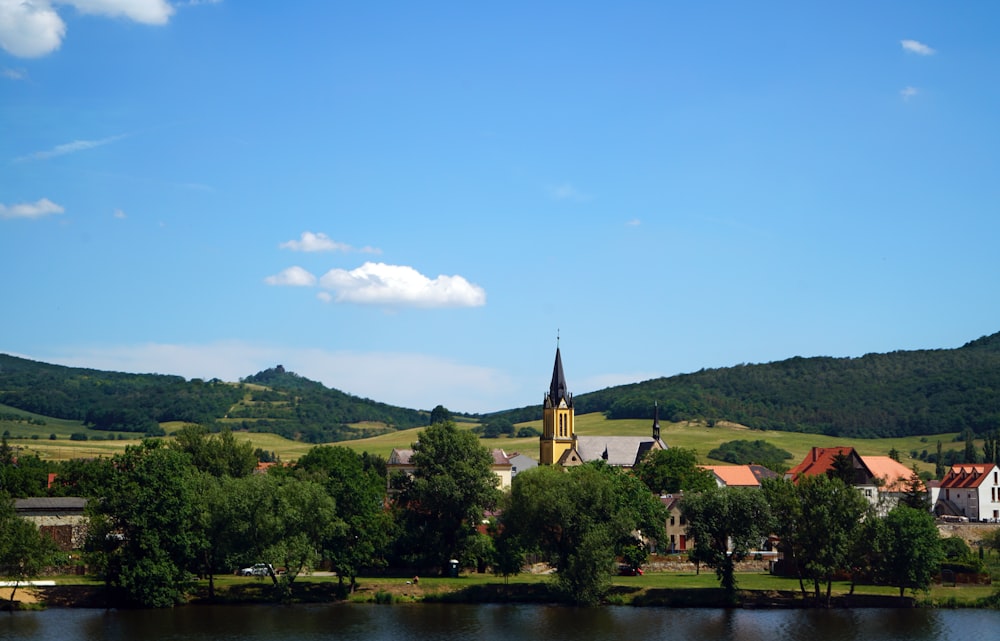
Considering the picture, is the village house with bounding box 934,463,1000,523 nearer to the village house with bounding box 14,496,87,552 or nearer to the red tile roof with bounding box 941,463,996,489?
the red tile roof with bounding box 941,463,996,489

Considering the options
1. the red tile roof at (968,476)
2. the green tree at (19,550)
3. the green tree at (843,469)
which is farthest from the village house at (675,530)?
the green tree at (19,550)

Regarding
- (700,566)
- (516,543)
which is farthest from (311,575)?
(700,566)

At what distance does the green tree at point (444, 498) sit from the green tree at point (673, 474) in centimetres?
3745

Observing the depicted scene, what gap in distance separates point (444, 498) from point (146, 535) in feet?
76.2

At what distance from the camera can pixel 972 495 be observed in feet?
417

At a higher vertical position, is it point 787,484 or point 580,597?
point 787,484

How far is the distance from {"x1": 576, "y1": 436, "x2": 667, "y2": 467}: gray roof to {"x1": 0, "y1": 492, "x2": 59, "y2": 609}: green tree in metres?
97.2

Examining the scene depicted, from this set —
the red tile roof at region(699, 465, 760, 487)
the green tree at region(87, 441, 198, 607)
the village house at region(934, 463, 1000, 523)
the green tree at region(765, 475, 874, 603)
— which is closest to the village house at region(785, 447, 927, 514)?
the village house at region(934, 463, 1000, 523)

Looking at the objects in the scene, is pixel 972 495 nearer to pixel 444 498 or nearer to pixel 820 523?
pixel 820 523

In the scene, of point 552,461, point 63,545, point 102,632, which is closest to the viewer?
point 102,632

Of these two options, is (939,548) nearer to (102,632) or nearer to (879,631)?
(879,631)

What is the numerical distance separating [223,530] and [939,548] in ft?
159

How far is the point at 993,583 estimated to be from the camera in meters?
82.4

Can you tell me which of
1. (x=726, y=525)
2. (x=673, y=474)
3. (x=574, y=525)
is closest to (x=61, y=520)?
(x=574, y=525)
